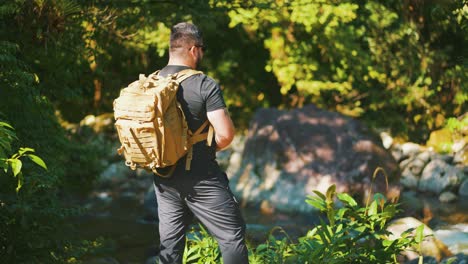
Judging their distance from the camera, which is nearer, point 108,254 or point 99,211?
point 108,254

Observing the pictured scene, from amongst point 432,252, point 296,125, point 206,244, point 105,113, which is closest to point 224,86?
point 105,113

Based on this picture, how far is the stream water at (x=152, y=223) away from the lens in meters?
9.27

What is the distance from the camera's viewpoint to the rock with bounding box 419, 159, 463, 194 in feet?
43.4

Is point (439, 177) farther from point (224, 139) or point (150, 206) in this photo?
point (224, 139)

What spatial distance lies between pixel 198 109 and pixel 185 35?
463mm

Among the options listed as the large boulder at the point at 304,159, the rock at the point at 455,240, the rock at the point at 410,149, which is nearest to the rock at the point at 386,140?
the rock at the point at 410,149

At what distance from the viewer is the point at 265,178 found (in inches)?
491

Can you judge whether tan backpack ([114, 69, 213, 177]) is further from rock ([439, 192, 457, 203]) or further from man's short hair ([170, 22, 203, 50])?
rock ([439, 192, 457, 203])

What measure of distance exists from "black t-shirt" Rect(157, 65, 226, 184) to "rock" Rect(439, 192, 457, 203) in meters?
8.77

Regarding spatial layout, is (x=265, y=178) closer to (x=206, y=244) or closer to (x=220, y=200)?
(x=206, y=244)

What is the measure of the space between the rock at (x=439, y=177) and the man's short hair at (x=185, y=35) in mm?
9571

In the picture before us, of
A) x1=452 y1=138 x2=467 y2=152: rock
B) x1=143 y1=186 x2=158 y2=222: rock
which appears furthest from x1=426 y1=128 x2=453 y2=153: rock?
x1=143 y1=186 x2=158 y2=222: rock

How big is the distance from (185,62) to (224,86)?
12120mm

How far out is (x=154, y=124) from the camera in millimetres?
4289
